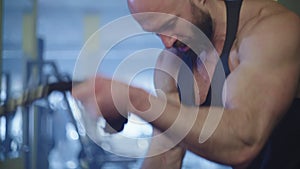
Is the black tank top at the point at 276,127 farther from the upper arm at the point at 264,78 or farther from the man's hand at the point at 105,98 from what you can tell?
the man's hand at the point at 105,98

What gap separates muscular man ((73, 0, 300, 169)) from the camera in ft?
4.04

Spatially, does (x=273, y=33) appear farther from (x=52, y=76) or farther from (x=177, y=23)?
(x=52, y=76)

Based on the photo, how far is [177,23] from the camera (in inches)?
50.6

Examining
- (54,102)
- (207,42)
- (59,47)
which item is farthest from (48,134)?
(207,42)

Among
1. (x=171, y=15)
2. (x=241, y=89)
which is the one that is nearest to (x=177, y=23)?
(x=171, y=15)

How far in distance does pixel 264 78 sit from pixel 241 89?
6cm

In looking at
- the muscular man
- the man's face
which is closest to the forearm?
the muscular man

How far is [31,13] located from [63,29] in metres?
0.08

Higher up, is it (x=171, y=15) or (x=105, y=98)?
(x=171, y=15)

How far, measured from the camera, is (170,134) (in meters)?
1.24

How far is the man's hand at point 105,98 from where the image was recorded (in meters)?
1.20

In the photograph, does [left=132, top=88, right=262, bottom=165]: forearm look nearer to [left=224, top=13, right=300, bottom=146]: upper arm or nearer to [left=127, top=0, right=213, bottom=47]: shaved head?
[left=224, top=13, right=300, bottom=146]: upper arm

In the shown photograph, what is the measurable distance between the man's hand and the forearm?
0.10 feet

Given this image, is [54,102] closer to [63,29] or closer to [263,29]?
[63,29]
